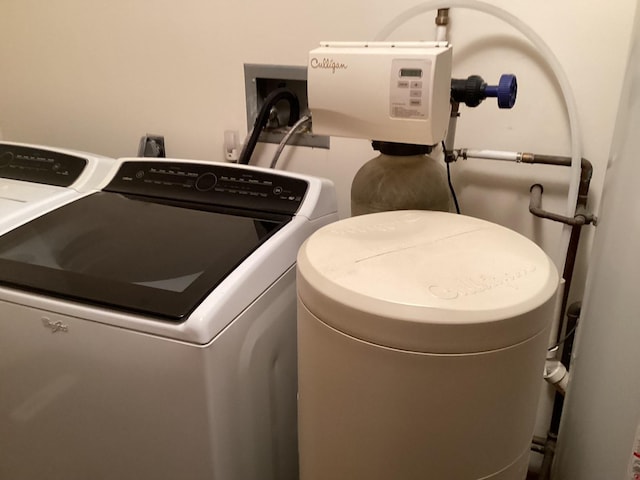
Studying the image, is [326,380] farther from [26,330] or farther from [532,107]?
[532,107]

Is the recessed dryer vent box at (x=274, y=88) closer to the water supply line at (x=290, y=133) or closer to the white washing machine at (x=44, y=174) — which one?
the water supply line at (x=290, y=133)

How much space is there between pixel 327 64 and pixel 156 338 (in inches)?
21.8

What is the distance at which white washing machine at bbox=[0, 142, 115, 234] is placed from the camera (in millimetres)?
1291

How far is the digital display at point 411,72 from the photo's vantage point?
3.05 ft

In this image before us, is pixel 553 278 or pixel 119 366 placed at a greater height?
pixel 553 278

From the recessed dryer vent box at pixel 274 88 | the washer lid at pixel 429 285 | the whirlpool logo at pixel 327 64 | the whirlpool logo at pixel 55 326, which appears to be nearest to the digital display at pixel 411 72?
the whirlpool logo at pixel 327 64

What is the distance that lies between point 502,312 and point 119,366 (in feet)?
2.02

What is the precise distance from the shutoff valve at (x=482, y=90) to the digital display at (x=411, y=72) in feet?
0.59

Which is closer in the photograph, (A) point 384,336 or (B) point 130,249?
(A) point 384,336

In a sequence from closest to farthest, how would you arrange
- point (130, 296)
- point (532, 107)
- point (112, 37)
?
1. point (130, 296)
2. point (532, 107)
3. point (112, 37)

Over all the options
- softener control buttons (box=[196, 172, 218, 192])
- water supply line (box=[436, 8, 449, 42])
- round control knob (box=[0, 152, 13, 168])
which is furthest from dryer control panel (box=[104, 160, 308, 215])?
water supply line (box=[436, 8, 449, 42])

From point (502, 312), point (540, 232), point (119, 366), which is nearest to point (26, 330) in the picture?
point (119, 366)

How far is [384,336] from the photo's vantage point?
28.5 inches

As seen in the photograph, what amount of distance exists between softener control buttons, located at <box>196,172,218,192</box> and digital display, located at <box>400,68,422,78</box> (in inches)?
21.0
